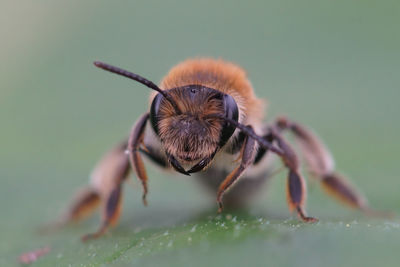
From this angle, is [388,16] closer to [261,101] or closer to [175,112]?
[261,101]

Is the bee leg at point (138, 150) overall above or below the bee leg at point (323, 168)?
above

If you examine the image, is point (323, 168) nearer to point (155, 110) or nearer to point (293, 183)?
Answer: point (293, 183)

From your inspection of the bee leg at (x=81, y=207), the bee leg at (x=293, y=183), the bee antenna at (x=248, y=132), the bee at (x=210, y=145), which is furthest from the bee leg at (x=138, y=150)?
the bee leg at (x=81, y=207)

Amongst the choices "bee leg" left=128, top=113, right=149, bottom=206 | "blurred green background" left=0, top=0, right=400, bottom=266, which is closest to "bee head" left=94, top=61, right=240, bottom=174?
"bee leg" left=128, top=113, right=149, bottom=206

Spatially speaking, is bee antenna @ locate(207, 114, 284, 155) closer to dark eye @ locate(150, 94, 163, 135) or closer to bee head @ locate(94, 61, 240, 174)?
bee head @ locate(94, 61, 240, 174)

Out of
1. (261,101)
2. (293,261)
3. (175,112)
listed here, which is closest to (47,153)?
(261,101)

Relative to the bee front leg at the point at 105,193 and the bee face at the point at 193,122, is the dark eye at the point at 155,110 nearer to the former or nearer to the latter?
the bee face at the point at 193,122

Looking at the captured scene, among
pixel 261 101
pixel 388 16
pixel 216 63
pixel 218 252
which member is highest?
pixel 388 16
